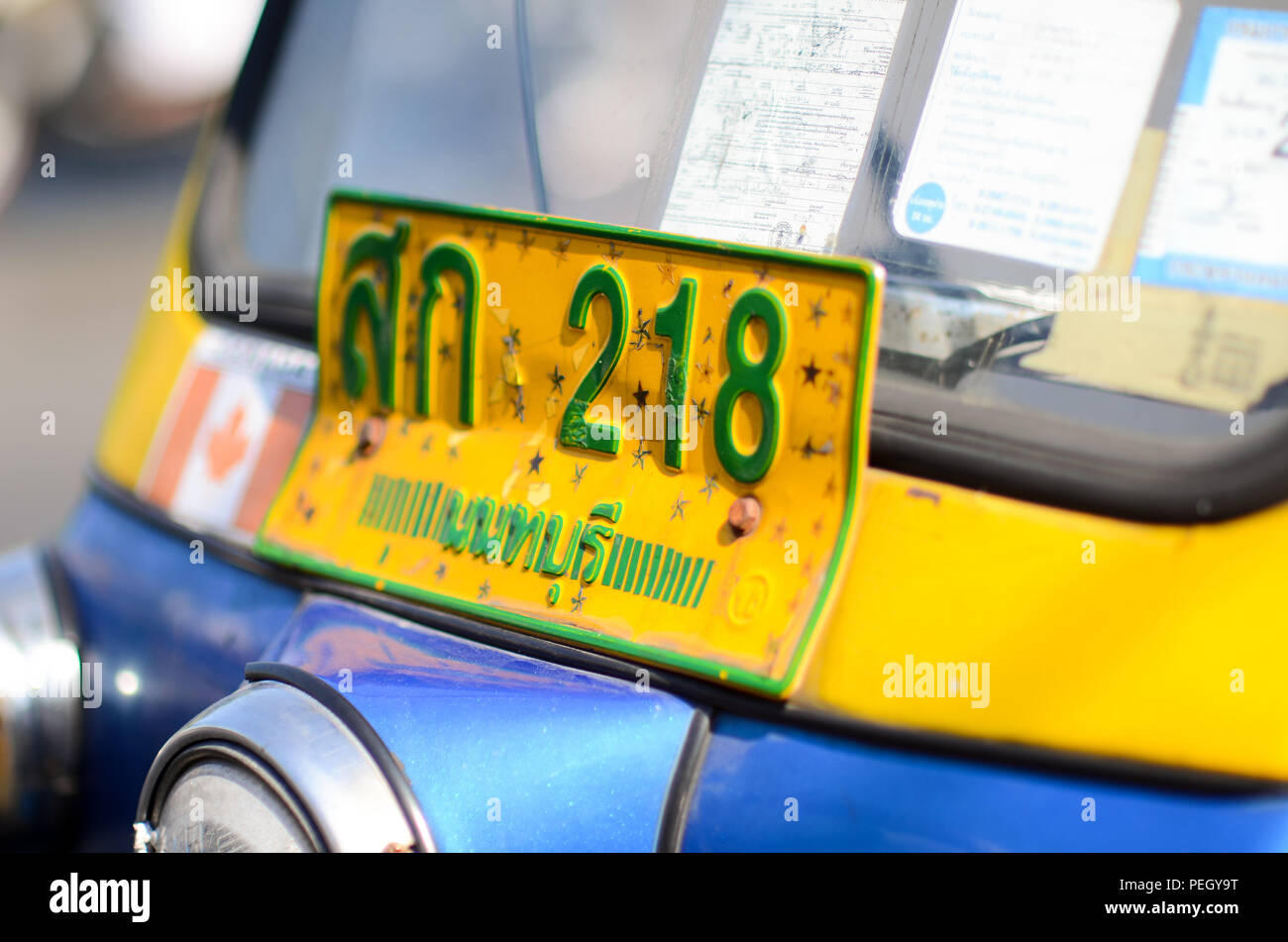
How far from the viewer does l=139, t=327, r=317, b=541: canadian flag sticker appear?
1.91m

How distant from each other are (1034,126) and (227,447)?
1.30m

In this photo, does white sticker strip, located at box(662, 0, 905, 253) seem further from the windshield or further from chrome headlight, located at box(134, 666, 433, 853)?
chrome headlight, located at box(134, 666, 433, 853)

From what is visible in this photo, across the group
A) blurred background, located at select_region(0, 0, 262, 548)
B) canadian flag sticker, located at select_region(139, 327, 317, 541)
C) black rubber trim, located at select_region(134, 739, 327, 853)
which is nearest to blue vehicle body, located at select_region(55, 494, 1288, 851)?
black rubber trim, located at select_region(134, 739, 327, 853)

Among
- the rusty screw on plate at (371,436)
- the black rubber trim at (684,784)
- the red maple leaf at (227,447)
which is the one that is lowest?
the black rubber trim at (684,784)

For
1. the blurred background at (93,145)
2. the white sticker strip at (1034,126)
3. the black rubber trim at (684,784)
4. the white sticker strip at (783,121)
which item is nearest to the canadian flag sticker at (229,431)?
the white sticker strip at (783,121)

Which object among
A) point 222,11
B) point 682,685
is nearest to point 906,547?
point 682,685

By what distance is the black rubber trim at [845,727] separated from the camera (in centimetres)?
113

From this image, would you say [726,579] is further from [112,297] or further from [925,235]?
[112,297]

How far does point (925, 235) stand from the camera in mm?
1421

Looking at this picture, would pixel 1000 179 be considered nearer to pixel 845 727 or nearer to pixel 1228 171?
pixel 1228 171

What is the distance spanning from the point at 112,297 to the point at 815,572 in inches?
287

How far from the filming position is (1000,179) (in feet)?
4.49

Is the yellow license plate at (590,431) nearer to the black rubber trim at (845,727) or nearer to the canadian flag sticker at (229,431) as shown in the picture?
the black rubber trim at (845,727)

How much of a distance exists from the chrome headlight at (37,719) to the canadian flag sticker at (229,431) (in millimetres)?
267
